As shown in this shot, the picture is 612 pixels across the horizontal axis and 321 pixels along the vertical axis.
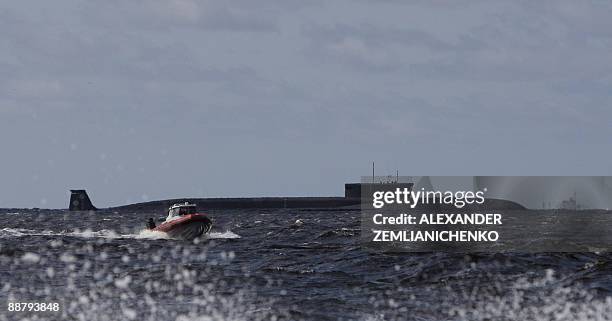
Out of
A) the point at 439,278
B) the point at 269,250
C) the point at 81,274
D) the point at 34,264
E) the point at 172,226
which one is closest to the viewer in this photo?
the point at 439,278

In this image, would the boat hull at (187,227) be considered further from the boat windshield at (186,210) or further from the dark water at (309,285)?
the dark water at (309,285)

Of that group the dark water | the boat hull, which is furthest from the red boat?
the dark water

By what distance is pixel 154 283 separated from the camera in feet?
99.5

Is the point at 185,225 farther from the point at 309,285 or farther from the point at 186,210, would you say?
the point at 309,285

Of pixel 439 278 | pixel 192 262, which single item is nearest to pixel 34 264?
pixel 192 262

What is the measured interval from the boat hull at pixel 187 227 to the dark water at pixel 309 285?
14830 millimetres

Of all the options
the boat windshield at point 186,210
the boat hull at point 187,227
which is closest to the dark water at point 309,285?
the boat hull at point 187,227

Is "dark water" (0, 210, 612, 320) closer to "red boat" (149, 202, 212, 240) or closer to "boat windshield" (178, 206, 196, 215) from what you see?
"red boat" (149, 202, 212, 240)

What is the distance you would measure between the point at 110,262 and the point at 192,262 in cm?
377

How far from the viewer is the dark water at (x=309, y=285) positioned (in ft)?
79.6

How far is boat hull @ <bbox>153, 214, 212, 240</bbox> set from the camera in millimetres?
60000

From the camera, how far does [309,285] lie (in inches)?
1178

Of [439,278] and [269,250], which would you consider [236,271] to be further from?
[269,250]

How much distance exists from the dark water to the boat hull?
1483 cm
